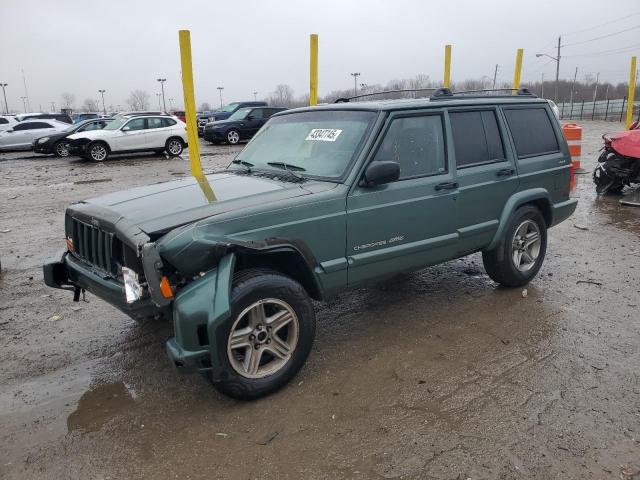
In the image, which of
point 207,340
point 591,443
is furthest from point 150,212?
point 591,443

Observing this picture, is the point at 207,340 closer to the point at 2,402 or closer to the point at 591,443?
the point at 2,402

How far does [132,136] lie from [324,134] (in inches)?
616

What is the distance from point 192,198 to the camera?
3533 mm

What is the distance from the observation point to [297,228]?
3344 millimetres

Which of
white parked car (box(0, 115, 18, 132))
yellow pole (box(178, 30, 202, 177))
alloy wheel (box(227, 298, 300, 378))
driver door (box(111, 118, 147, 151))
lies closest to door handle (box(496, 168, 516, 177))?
alloy wheel (box(227, 298, 300, 378))

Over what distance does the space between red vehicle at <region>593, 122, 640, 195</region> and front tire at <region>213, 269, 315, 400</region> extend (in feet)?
26.9

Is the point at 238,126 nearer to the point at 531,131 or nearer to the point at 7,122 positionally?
the point at 7,122

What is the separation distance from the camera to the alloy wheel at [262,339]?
10.3ft

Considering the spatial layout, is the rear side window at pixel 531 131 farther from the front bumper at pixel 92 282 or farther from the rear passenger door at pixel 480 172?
the front bumper at pixel 92 282

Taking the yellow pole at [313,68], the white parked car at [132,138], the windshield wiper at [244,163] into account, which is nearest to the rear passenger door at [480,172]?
the windshield wiper at [244,163]

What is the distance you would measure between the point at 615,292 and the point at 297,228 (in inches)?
141

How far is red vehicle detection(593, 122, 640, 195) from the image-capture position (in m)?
8.93

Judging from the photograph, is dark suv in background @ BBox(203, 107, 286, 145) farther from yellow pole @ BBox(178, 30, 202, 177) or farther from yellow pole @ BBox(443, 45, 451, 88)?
yellow pole @ BBox(178, 30, 202, 177)

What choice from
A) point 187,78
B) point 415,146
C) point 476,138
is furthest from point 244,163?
point 187,78
